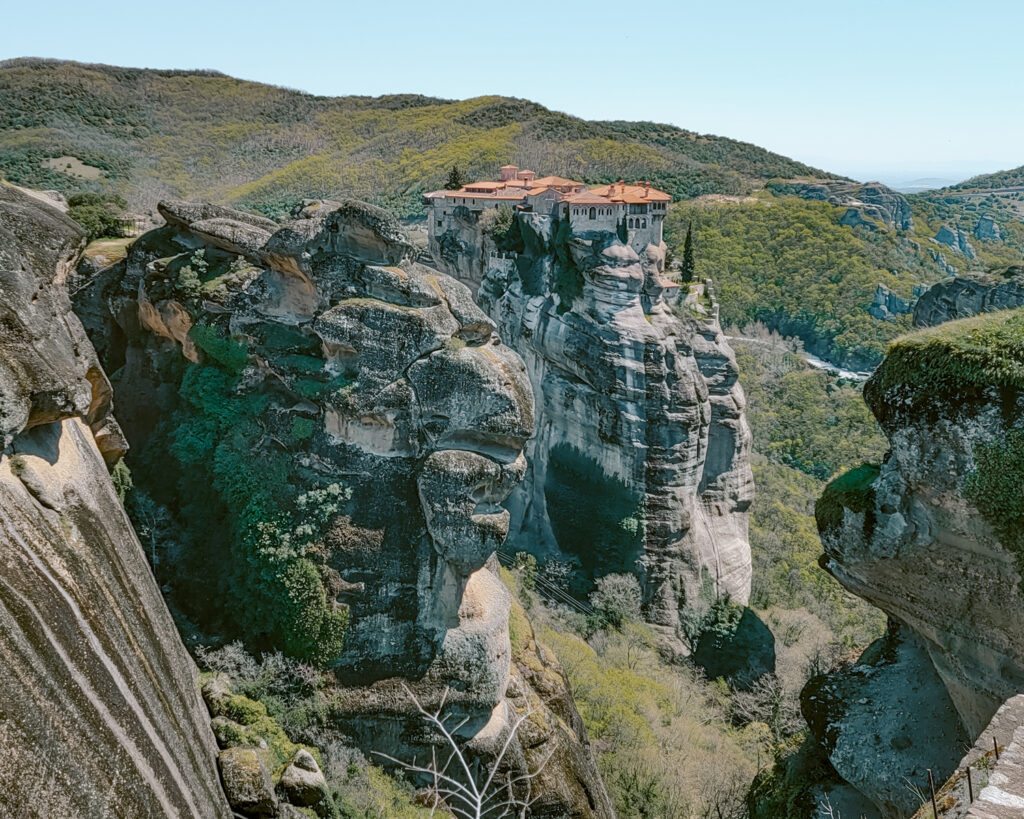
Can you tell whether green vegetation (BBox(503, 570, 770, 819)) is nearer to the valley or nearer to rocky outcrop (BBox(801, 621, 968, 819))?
the valley

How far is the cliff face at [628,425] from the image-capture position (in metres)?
30.9

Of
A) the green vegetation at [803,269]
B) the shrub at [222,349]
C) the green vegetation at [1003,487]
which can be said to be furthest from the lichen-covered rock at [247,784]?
the green vegetation at [803,269]

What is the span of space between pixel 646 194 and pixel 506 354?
2139 cm

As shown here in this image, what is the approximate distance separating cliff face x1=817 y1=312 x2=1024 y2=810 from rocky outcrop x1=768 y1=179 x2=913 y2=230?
268ft

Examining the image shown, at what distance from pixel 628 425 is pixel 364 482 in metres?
16.8

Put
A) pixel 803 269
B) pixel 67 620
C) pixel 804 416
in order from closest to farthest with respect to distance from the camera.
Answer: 1. pixel 67 620
2. pixel 804 416
3. pixel 803 269

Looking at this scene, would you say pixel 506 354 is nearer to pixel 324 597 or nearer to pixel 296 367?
pixel 296 367

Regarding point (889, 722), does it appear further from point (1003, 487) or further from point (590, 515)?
point (590, 515)

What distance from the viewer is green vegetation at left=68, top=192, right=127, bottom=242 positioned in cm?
2181

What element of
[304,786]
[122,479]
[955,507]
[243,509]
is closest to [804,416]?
[955,507]

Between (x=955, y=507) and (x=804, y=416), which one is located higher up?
(x=955, y=507)

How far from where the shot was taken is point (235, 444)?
677 inches

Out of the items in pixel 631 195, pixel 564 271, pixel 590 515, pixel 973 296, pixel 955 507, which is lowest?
pixel 590 515

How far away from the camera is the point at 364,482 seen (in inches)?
643
